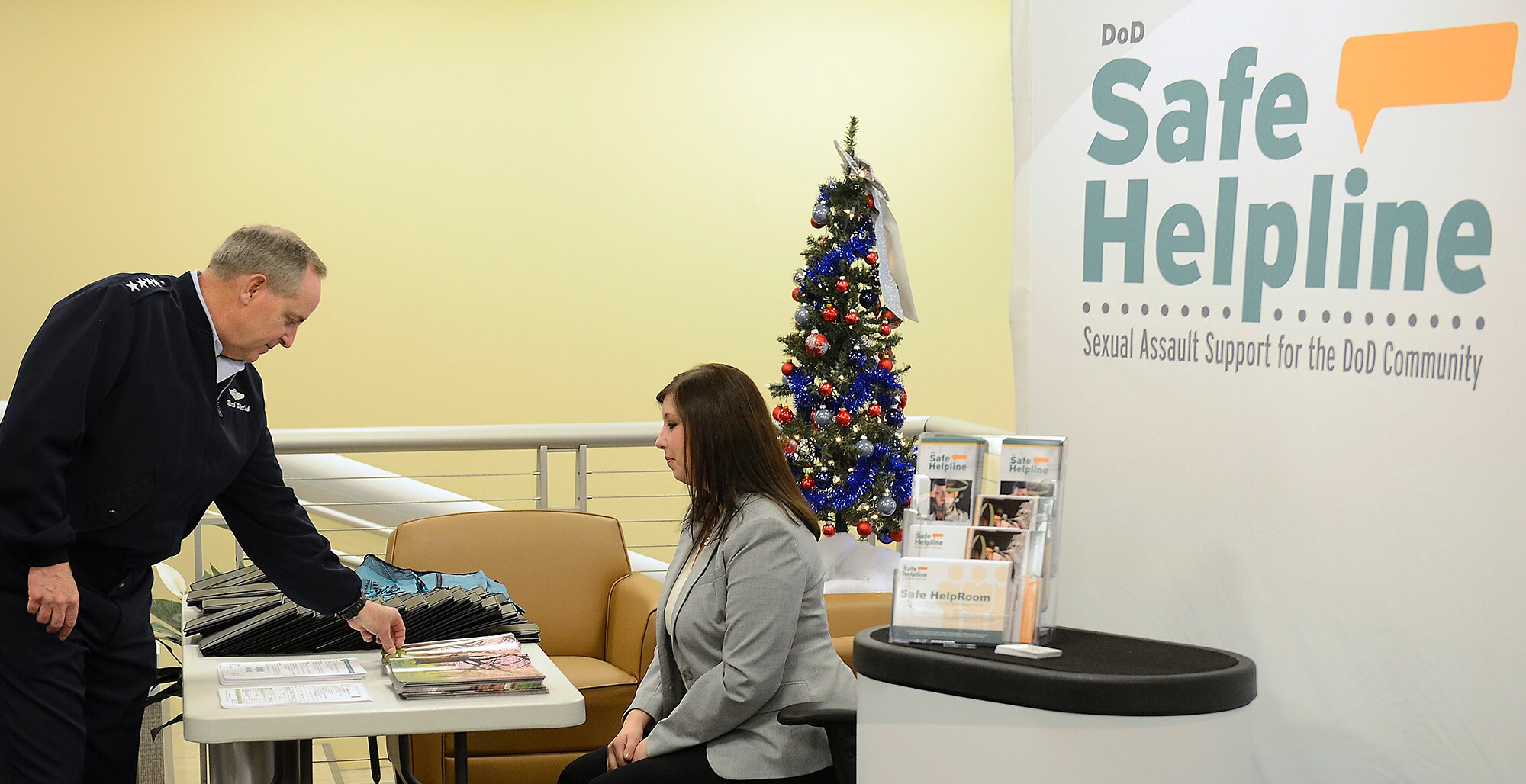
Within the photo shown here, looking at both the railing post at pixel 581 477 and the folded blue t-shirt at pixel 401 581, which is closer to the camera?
the folded blue t-shirt at pixel 401 581

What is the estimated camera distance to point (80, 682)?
218cm

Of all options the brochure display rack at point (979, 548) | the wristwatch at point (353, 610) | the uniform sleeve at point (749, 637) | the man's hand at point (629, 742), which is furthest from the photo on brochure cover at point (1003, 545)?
the wristwatch at point (353, 610)

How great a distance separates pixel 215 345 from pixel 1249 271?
1.72 metres

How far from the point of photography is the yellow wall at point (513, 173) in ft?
18.7

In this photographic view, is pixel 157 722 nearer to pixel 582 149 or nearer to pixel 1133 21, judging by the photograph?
pixel 1133 21

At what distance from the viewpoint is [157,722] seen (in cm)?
351

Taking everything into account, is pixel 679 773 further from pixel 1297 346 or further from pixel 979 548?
pixel 1297 346

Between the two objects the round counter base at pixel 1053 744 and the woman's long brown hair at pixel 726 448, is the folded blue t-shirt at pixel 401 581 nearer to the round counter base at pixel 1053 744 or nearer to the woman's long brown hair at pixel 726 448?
the woman's long brown hair at pixel 726 448

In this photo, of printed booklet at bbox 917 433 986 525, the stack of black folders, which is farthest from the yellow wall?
printed booklet at bbox 917 433 986 525

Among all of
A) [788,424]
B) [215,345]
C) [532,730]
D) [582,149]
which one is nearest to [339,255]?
[582,149]

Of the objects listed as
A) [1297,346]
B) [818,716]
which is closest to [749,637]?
[818,716]

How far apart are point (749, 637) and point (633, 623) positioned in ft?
3.70

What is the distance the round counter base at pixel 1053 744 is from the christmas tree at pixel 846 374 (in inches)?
89.6

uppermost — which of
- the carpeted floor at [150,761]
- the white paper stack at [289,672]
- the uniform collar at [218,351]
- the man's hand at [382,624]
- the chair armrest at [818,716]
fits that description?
the uniform collar at [218,351]
